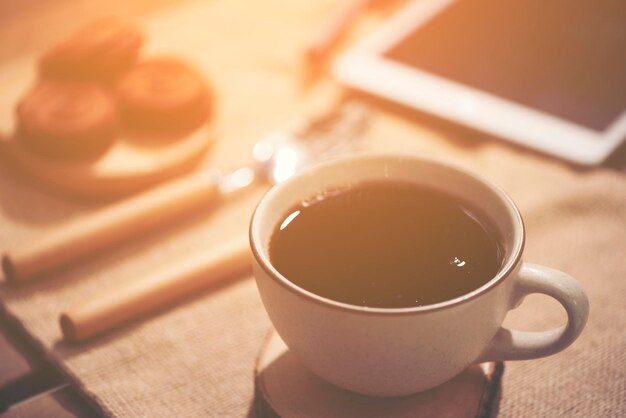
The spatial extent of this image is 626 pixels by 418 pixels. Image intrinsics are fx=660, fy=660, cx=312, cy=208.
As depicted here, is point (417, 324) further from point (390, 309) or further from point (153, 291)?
point (153, 291)

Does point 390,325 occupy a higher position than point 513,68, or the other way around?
point 390,325

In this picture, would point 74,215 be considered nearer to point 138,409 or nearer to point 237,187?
point 237,187

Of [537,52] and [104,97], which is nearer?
[104,97]

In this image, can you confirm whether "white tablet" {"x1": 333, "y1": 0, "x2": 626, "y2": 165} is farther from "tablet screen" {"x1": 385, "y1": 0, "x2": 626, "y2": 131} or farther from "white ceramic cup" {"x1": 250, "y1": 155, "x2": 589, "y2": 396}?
"white ceramic cup" {"x1": 250, "y1": 155, "x2": 589, "y2": 396}

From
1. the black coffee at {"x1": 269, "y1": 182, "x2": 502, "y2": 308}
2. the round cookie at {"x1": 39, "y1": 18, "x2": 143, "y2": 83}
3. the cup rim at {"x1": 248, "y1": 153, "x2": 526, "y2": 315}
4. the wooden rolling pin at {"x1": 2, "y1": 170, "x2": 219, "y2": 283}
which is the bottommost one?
the wooden rolling pin at {"x1": 2, "y1": 170, "x2": 219, "y2": 283}

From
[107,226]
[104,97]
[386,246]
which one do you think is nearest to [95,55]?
[104,97]

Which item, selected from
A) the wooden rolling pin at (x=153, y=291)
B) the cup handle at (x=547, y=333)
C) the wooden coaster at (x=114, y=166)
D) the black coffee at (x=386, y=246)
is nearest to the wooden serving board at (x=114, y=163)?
the wooden coaster at (x=114, y=166)

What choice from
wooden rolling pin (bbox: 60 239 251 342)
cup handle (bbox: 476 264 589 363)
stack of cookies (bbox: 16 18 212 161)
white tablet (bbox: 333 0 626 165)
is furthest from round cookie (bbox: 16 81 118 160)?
cup handle (bbox: 476 264 589 363)
